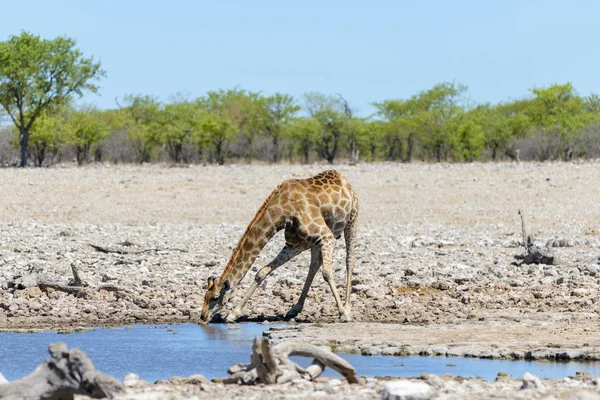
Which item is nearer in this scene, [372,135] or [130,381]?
[130,381]

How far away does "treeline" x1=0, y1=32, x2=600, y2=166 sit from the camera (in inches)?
2130

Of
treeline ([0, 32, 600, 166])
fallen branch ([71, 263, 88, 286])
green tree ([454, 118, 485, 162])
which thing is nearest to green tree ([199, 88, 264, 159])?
treeline ([0, 32, 600, 166])

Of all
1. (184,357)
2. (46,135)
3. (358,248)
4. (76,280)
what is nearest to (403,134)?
(46,135)

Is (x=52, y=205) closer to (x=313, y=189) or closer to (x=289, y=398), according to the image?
(x=313, y=189)

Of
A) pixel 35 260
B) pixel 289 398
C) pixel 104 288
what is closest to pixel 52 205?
pixel 35 260

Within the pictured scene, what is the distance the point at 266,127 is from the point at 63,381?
65666 millimetres

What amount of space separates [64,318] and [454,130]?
58574 mm

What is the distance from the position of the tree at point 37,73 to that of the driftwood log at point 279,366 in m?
44.9

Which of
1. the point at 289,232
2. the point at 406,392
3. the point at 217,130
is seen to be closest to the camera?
the point at 406,392

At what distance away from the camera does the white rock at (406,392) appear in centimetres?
731

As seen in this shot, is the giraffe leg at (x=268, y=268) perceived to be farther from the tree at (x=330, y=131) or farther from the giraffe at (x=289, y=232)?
the tree at (x=330, y=131)

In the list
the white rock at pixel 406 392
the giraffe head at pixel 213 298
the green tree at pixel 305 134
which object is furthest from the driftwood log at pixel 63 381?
the green tree at pixel 305 134

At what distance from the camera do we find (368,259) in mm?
18406

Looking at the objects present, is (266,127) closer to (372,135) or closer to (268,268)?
(372,135)
